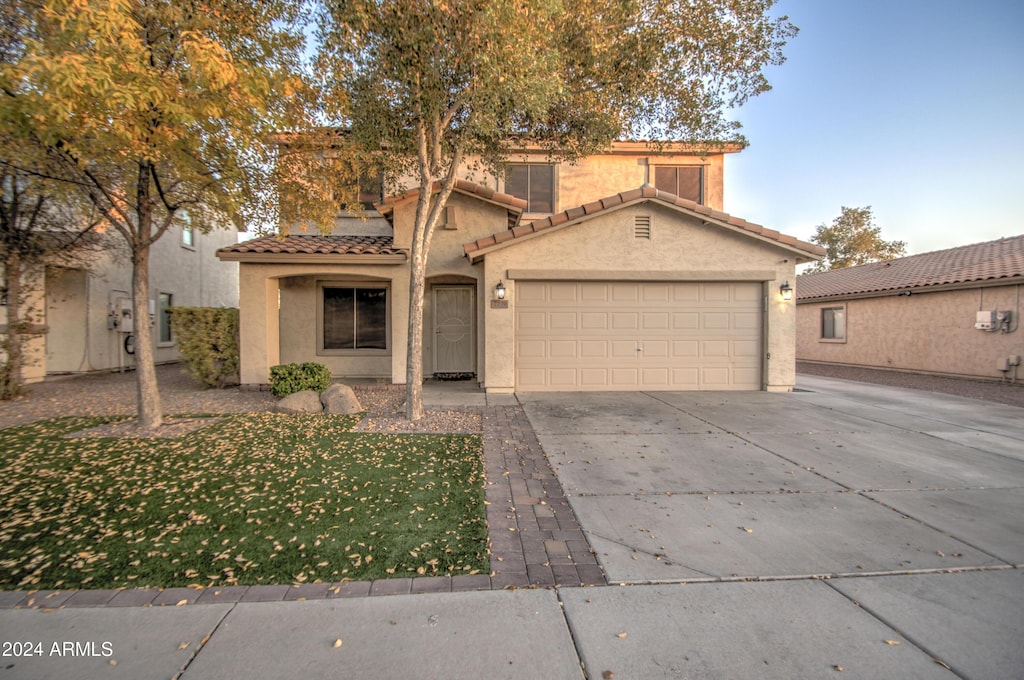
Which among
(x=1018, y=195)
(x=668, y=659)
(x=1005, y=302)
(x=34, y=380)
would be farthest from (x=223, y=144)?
(x=1018, y=195)

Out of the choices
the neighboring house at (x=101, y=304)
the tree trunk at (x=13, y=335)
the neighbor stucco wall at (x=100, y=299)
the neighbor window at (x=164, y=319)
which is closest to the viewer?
the tree trunk at (x=13, y=335)

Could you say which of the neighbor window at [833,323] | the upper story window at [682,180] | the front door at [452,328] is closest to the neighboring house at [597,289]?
the front door at [452,328]

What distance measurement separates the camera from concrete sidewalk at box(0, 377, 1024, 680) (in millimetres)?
2168

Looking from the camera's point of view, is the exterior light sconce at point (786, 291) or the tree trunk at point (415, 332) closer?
the tree trunk at point (415, 332)

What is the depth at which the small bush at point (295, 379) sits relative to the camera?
8.52m

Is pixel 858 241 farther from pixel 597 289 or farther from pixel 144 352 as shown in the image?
pixel 144 352

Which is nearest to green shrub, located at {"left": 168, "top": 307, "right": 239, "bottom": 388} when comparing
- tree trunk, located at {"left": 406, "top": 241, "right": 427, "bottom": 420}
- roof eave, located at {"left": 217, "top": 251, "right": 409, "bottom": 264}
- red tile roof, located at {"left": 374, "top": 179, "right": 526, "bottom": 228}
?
roof eave, located at {"left": 217, "top": 251, "right": 409, "bottom": 264}

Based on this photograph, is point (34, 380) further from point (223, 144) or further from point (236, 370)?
point (223, 144)

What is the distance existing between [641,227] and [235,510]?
8.82 metres

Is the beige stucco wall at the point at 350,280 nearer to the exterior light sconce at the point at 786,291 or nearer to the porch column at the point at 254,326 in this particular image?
the porch column at the point at 254,326

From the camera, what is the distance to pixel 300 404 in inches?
311

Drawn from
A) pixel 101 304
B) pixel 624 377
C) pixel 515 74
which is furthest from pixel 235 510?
pixel 101 304

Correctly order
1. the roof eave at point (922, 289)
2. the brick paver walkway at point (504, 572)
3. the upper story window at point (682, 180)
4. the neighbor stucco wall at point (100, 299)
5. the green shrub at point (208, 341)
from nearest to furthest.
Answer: the brick paver walkway at point (504, 572) < the green shrub at point (208, 341) < the roof eave at point (922, 289) < the neighbor stucco wall at point (100, 299) < the upper story window at point (682, 180)

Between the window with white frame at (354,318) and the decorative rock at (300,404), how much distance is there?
365 centimetres
